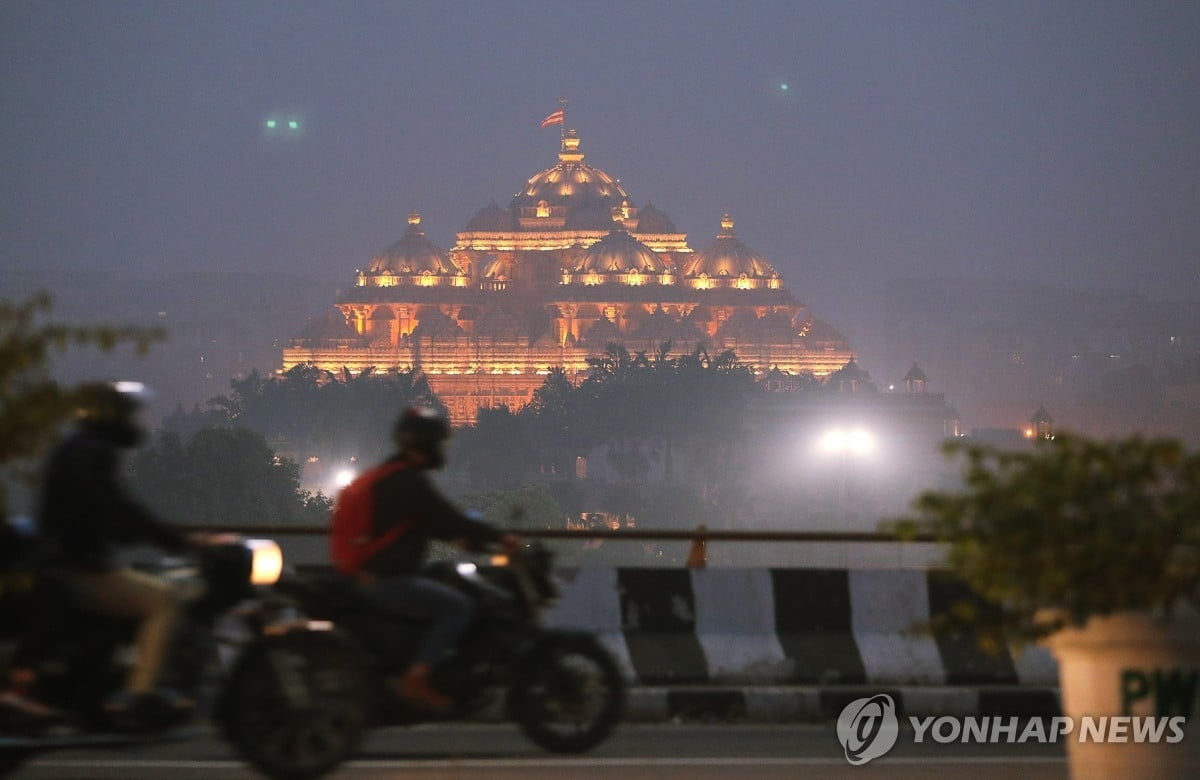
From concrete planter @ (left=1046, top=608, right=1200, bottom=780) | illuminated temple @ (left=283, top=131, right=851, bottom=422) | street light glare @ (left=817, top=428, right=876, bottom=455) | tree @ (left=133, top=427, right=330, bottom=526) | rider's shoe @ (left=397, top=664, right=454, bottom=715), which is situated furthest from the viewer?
illuminated temple @ (left=283, top=131, right=851, bottom=422)

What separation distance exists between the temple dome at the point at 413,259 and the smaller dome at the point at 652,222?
1463 cm

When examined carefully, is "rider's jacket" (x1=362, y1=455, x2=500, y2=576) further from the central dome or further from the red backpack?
the central dome

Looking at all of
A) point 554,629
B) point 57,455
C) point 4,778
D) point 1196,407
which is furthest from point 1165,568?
point 1196,407

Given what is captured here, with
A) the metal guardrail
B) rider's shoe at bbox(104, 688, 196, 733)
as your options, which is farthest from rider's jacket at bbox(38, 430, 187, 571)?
the metal guardrail

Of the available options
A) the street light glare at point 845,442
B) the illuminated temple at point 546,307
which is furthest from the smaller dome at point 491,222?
the street light glare at point 845,442

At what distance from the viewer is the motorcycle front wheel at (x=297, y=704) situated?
782 cm

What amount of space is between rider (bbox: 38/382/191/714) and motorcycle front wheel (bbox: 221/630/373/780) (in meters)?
0.26

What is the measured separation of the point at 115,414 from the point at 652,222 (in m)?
152

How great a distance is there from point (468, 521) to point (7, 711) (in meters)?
1.64

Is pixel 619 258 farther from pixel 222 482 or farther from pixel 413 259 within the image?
pixel 222 482

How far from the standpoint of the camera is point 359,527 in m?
8.30

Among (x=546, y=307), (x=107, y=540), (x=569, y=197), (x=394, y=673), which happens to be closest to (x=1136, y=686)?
(x=394, y=673)

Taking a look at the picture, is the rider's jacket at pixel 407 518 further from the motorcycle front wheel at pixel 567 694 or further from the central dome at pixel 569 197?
the central dome at pixel 569 197

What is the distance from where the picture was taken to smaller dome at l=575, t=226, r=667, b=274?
142m
